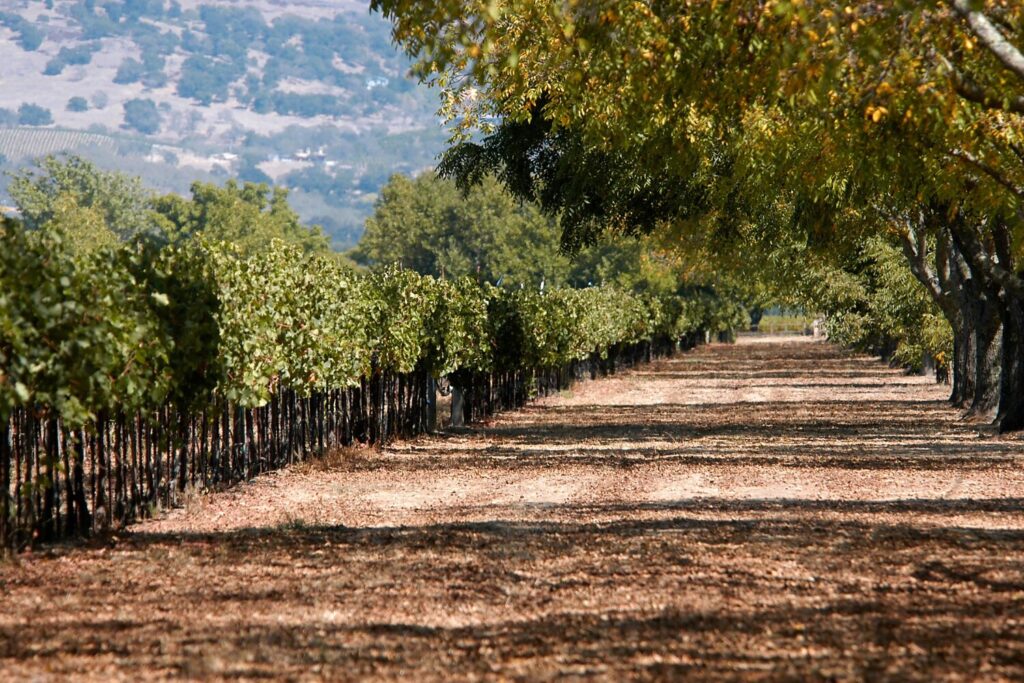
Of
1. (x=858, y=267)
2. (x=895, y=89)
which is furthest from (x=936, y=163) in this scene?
(x=858, y=267)

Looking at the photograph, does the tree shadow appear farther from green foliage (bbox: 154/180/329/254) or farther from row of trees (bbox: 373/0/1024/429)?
green foliage (bbox: 154/180/329/254)

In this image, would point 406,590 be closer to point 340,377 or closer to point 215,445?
point 215,445

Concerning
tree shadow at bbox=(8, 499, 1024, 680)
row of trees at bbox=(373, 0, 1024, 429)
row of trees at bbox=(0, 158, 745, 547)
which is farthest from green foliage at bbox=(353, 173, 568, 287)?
tree shadow at bbox=(8, 499, 1024, 680)

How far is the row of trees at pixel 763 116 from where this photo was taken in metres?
11.2

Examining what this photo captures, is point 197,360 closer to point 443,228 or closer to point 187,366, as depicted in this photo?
point 187,366

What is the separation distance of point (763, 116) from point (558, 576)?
8818 mm

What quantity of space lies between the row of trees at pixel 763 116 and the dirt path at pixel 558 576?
3.50 m

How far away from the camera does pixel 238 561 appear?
10484 mm

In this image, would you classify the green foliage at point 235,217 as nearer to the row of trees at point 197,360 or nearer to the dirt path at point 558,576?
the row of trees at point 197,360

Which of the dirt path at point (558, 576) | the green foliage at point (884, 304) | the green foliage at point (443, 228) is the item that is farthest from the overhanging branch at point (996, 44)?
the green foliage at point (443, 228)

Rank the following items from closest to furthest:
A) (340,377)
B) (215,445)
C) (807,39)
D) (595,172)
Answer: (807,39)
(215,445)
(340,377)
(595,172)

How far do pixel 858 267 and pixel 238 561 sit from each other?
A: 32.5m

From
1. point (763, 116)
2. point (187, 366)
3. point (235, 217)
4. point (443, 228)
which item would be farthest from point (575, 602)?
point (235, 217)

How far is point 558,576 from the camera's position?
960 centimetres
